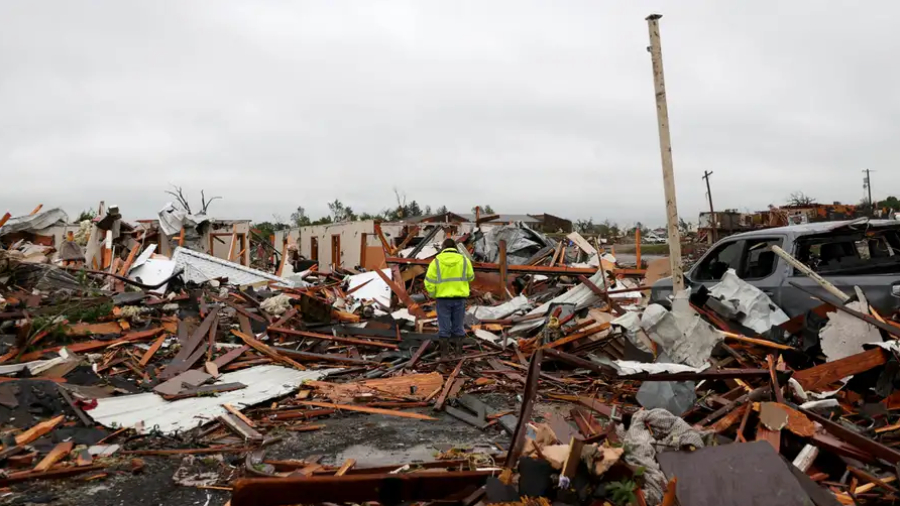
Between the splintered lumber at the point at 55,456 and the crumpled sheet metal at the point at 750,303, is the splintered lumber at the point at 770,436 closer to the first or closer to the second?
the crumpled sheet metal at the point at 750,303

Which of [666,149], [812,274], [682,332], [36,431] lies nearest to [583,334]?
[682,332]

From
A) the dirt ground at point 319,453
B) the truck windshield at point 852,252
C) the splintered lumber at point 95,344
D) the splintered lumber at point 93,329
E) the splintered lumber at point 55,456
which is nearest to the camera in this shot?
the dirt ground at point 319,453

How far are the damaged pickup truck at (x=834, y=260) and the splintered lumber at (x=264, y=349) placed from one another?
6115 millimetres

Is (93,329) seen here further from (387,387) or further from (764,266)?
(764,266)

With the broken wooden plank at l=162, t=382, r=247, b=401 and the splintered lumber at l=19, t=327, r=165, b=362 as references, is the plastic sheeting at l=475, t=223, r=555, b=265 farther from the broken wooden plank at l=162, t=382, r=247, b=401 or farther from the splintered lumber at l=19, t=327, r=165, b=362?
the broken wooden plank at l=162, t=382, r=247, b=401

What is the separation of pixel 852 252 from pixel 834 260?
1.02 ft

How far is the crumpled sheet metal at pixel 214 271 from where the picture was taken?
14.7 m

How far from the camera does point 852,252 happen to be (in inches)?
251

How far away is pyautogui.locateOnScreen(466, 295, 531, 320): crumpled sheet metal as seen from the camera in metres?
10.5

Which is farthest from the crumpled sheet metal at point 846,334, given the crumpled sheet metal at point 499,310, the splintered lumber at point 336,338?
the splintered lumber at point 336,338

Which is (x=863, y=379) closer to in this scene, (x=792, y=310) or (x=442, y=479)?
(x=792, y=310)

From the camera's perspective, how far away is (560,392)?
633 centimetres

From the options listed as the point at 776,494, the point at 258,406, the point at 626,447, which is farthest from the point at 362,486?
the point at 258,406

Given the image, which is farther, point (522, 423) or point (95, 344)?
point (95, 344)
